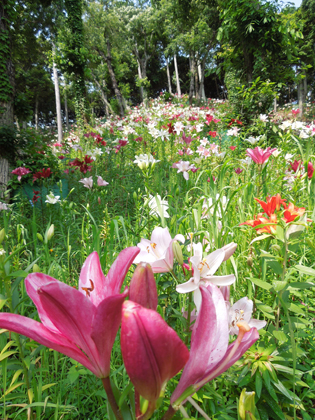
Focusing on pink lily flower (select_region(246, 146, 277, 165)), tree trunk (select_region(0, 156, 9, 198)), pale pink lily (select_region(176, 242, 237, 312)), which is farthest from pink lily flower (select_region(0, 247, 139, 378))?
tree trunk (select_region(0, 156, 9, 198))

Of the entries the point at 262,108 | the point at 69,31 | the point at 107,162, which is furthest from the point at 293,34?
the point at 69,31

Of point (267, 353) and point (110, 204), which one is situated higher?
point (110, 204)

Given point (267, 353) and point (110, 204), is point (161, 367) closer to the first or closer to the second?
point (267, 353)

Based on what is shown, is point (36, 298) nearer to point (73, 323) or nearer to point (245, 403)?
point (73, 323)

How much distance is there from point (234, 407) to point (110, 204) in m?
2.81

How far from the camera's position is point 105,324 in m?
0.28

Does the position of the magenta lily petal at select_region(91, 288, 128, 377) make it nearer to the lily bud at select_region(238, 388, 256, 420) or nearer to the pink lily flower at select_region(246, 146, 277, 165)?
the lily bud at select_region(238, 388, 256, 420)

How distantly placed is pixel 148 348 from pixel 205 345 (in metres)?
0.09

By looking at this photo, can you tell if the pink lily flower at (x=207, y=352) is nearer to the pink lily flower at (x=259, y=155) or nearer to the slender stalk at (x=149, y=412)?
the slender stalk at (x=149, y=412)

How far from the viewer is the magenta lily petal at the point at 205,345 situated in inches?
11.5

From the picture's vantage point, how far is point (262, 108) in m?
5.21

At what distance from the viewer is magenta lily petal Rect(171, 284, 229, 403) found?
0.29m

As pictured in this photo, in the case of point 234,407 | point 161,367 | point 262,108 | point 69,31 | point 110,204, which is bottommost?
point 234,407

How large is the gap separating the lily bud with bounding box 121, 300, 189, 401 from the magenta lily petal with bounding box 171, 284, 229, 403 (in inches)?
1.7
